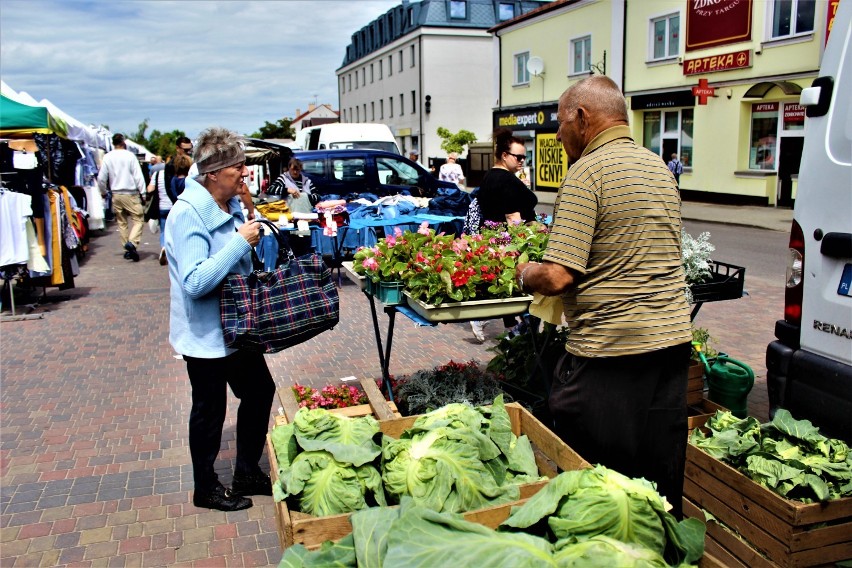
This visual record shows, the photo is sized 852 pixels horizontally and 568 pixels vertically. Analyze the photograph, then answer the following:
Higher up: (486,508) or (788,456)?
(486,508)

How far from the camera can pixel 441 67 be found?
170 feet

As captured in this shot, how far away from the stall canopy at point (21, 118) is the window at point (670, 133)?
18.1m

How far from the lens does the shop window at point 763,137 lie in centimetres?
2089

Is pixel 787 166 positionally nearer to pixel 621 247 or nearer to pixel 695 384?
pixel 695 384

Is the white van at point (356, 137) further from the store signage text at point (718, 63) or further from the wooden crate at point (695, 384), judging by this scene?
the wooden crate at point (695, 384)

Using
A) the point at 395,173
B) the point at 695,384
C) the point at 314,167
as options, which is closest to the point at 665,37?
the point at 395,173

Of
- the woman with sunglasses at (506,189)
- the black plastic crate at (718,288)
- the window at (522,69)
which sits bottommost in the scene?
the black plastic crate at (718,288)

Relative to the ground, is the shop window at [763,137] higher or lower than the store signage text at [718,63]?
lower

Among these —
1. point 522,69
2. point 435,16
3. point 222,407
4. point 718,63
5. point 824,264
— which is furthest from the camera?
point 435,16

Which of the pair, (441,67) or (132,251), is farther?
(441,67)

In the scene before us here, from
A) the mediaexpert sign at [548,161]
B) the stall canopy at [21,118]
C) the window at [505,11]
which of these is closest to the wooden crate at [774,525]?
the stall canopy at [21,118]

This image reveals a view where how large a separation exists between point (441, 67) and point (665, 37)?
94.6 feet

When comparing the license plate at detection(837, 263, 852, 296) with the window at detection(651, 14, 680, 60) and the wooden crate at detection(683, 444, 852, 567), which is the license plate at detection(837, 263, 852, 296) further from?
the window at detection(651, 14, 680, 60)

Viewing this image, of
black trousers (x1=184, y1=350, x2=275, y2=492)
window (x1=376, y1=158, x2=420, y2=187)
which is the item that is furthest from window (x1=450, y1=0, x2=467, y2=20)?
black trousers (x1=184, y1=350, x2=275, y2=492)
